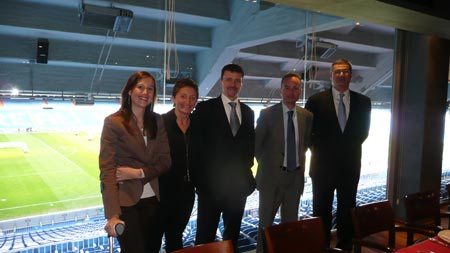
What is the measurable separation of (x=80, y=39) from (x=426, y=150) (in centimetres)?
413

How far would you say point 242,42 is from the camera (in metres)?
3.64

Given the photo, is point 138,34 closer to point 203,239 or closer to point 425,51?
point 203,239

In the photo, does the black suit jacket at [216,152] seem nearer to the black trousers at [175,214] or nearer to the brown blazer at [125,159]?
the black trousers at [175,214]

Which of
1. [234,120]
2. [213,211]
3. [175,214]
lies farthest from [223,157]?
[175,214]

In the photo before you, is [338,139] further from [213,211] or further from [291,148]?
[213,211]

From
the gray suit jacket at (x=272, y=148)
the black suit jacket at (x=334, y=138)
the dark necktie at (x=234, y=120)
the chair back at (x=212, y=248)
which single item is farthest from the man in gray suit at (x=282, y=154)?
the chair back at (x=212, y=248)

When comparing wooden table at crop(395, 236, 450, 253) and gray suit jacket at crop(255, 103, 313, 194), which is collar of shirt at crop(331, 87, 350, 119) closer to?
gray suit jacket at crop(255, 103, 313, 194)

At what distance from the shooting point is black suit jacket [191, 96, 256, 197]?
7.30ft

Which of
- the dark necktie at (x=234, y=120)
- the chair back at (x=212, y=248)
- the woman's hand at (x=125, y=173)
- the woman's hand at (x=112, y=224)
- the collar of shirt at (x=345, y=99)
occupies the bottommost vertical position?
the chair back at (x=212, y=248)

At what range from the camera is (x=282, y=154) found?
2619mm

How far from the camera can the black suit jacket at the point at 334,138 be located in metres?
2.86

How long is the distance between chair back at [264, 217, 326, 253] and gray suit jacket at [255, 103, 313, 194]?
721 millimetres

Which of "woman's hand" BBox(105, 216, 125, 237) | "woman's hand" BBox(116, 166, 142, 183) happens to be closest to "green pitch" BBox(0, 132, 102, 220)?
"woman's hand" BBox(116, 166, 142, 183)

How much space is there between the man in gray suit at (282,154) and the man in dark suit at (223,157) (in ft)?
1.01
